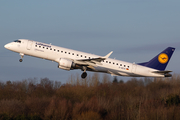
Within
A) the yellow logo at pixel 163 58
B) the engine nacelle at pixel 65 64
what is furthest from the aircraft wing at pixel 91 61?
the yellow logo at pixel 163 58

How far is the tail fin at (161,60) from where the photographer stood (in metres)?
50.2

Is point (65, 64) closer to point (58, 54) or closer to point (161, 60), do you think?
point (58, 54)

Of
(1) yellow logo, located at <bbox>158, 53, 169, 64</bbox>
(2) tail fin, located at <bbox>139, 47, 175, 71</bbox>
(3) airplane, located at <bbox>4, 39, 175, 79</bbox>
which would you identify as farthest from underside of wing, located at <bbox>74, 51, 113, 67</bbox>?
(1) yellow logo, located at <bbox>158, 53, 169, 64</bbox>

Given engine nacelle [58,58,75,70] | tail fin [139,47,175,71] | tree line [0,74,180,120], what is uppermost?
tail fin [139,47,175,71]

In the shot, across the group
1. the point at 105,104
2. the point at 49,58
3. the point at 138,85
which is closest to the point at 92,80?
the point at 105,104

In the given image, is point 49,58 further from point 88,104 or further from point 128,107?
point 128,107

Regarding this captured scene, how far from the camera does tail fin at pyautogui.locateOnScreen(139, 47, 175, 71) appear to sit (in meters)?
50.2

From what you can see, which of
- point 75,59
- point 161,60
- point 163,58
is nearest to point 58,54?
point 75,59

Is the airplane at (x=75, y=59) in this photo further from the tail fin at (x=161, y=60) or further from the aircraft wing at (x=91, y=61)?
the tail fin at (x=161, y=60)

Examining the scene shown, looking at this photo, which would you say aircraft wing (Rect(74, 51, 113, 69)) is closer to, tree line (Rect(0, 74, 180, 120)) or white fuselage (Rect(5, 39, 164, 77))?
white fuselage (Rect(5, 39, 164, 77))

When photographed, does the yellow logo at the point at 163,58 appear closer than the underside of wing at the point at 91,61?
No

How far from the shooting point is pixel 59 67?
143ft

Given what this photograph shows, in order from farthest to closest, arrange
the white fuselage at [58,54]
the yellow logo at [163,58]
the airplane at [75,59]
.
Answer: the yellow logo at [163,58] < the white fuselage at [58,54] < the airplane at [75,59]

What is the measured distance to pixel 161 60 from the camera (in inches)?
2002
